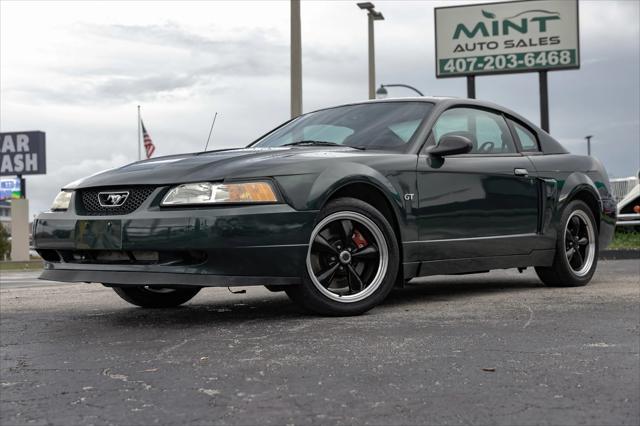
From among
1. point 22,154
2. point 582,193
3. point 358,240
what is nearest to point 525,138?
point 582,193

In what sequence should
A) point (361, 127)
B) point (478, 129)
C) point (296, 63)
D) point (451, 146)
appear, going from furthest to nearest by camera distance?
point (296, 63) < point (478, 129) < point (361, 127) < point (451, 146)

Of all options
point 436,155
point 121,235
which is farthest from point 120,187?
point 436,155

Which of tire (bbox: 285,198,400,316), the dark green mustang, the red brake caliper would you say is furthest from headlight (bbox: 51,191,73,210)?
the red brake caliper

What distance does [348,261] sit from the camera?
5.21 m

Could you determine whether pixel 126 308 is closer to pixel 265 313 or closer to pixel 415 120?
pixel 265 313

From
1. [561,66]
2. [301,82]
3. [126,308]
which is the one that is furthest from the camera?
[561,66]

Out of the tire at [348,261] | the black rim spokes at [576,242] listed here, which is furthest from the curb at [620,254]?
the tire at [348,261]

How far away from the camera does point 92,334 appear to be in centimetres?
484

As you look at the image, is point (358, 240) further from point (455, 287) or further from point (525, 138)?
point (525, 138)

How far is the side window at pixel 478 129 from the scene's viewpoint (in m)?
6.23

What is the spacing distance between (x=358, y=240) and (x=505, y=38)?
21.4 metres

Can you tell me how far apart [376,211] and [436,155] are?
768mm

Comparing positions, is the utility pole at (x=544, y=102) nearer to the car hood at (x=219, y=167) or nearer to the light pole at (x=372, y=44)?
the light pole at (x=372, y=44)

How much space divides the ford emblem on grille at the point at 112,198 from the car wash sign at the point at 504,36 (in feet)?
69.7
